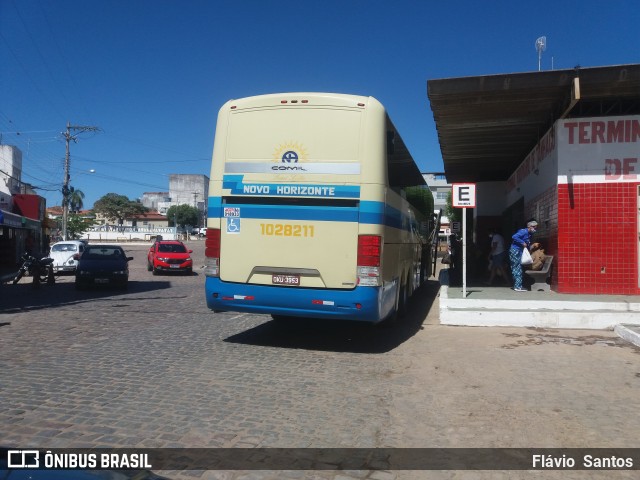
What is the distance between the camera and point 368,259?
7.68 m

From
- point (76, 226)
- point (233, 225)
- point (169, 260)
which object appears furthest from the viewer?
point (76, 226)

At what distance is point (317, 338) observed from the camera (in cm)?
931

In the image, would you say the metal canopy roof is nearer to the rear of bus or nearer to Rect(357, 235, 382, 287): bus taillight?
the rear of bus

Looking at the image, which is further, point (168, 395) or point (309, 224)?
point (309, 224)

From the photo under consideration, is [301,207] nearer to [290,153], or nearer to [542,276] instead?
[290,153]

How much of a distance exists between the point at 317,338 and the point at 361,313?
185 cm

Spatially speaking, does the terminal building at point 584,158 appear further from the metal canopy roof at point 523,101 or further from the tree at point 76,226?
the tree at point 76,226

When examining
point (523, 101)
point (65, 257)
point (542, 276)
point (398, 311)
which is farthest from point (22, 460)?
point (65, 257)

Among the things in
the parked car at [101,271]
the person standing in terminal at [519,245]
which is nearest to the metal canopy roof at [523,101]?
the person standing in terminal at [519,245]

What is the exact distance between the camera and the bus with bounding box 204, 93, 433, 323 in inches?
304

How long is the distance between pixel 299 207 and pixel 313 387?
9.21 feet

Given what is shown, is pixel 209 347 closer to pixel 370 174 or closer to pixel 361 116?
pixel 370 174

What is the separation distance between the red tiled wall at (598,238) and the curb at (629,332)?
210 cm

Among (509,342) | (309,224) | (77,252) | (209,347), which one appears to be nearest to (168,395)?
(209,347)
